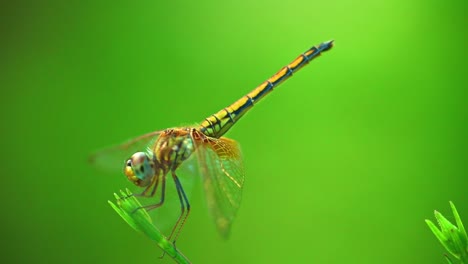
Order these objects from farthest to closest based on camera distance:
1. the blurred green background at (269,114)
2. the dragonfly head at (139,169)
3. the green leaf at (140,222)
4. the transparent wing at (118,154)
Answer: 1. the blurred green background at (269,114)
2. the transparent wing at (118,154)
3. the dragonfly head at (139,169)
4. the green leaf at (140,222)

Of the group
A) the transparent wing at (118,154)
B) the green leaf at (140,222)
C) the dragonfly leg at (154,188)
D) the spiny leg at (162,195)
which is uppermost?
the transparent wing at (118,154)

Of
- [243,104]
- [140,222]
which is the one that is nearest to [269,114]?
[243,104]

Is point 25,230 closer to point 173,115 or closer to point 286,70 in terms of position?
point 173,115

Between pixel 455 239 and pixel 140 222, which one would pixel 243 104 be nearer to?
pixel 140 222

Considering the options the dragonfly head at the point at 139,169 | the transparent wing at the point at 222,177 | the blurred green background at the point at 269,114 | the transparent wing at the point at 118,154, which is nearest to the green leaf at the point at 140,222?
the transparent wing at the point at 222,177

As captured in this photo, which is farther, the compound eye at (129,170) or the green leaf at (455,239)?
the compound eye at (129,170)

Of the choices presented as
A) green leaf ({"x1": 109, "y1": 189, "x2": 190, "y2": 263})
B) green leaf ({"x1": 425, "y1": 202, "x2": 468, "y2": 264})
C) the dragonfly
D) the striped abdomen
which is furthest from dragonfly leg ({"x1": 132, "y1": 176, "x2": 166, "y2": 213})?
green leaf ({"x1": 425, "y1": 202, "x2": 468, "y2": 264})

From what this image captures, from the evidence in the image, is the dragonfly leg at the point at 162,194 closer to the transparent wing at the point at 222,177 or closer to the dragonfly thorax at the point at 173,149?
the dragonfly thorax at the point at 173,149
